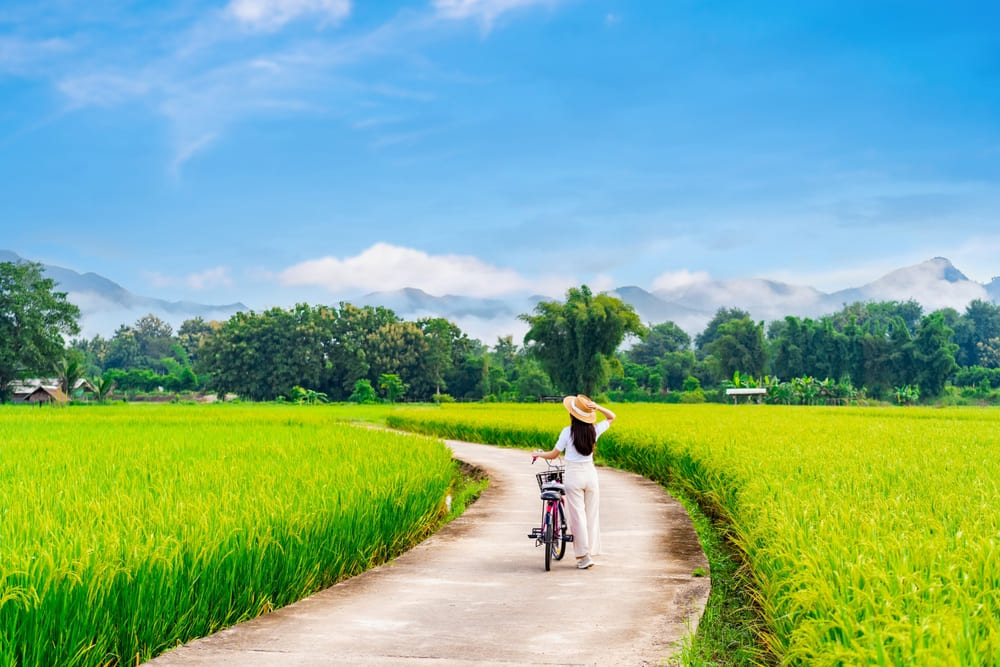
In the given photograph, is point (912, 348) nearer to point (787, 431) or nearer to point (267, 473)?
point (787, 431)

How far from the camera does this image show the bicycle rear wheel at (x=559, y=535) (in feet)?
24.4

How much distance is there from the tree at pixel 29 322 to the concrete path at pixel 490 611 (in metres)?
61.3

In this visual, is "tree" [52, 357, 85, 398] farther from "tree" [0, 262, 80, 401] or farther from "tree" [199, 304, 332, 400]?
"tree" [199, 304, 332, 400]

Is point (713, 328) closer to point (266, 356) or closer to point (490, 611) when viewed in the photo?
point (266, 356)

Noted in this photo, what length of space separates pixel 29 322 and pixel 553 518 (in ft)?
209

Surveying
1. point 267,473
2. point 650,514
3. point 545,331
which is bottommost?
point 650,514

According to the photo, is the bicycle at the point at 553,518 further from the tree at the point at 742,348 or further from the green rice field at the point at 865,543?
the tree at the point at 742,348

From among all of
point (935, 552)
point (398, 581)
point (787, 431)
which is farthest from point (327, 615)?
point (787, 431)

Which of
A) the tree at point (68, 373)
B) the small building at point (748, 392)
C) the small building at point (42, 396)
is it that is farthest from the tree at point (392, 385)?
the small building at point (748, 392)

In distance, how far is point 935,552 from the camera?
4746 millimetres

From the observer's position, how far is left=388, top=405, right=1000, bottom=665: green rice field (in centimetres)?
354

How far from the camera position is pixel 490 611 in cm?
586

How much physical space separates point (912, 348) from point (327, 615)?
79.0 m

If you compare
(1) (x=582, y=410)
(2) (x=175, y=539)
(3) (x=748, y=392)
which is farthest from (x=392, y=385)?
(2) (x=175, y=539)
